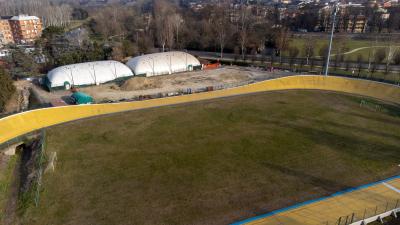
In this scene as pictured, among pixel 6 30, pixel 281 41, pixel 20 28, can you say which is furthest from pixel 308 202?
pixel 6 30

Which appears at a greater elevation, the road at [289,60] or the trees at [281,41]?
the trees at [281,41]

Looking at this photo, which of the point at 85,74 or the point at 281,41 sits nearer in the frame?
the point at 85,74

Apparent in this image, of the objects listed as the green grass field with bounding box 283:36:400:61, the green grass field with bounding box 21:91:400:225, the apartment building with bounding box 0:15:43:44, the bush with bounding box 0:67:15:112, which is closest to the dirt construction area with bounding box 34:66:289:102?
the bush with bounding box 0:67:15:112

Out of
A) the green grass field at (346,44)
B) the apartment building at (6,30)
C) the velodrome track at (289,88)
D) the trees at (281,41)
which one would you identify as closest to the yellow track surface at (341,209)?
the velodrome track at (289,88)

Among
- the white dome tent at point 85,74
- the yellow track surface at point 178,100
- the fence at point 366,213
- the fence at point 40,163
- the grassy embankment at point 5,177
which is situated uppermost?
the white dome tent at point 85,74

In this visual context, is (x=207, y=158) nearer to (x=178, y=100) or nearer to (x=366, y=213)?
(x=366, y=213)

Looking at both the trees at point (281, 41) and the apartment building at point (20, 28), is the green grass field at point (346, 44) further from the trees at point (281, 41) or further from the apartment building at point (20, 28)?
the apartment building at point (20, 28)
